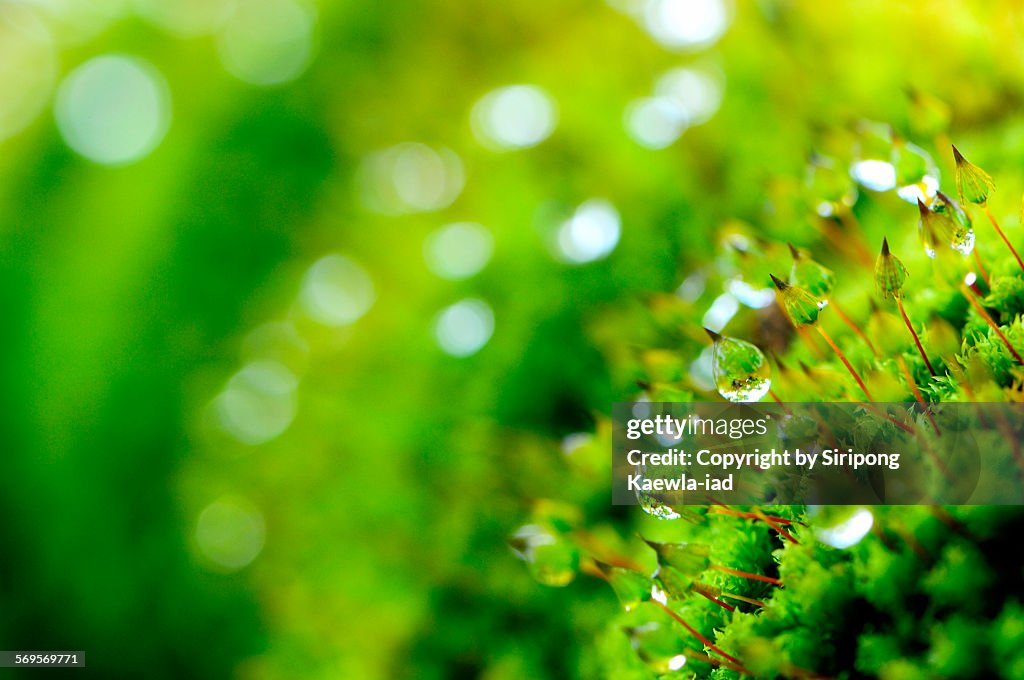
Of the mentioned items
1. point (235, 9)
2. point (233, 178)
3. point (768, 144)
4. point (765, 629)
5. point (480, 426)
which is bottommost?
point (765, 629)

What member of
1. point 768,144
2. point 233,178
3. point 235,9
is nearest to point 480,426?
point 768,144

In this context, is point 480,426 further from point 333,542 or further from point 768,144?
point 768,144

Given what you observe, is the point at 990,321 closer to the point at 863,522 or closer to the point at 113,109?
the point at 863,522

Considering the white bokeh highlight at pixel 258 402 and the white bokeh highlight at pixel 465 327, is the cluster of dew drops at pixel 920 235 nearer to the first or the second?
the white bokeh highlight at pixel 465 327

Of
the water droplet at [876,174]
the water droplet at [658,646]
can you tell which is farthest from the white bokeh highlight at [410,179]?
the water droplet at [658,646]

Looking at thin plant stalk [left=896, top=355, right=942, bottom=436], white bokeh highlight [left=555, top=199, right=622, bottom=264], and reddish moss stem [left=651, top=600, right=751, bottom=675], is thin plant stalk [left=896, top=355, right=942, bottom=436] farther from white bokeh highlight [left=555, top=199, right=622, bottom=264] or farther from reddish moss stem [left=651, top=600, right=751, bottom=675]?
white bokeh highlight [left=555, top=199, right=622, bottom=264]

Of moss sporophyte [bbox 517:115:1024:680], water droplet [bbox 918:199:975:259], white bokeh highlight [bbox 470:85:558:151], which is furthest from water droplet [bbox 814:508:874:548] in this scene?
white bokeh highlight [bbox 470:85:558:151]
